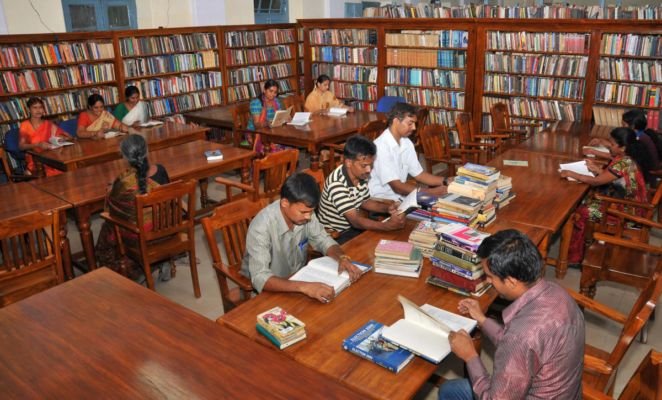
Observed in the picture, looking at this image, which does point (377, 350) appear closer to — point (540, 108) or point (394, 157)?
point (394, 157)

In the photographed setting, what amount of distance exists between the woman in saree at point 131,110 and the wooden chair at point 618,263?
4755 mm

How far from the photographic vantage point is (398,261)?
2559mm

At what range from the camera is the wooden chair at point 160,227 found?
3539 millimetres

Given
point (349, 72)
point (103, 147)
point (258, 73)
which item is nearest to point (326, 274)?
point (103, 147)

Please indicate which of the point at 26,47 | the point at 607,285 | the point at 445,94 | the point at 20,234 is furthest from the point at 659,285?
the point at 26,47

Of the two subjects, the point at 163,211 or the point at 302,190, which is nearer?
the point at 302,190

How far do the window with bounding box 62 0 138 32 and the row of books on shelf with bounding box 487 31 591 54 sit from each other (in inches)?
193

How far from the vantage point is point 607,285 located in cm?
408

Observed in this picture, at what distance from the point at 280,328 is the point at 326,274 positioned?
21.4 inches

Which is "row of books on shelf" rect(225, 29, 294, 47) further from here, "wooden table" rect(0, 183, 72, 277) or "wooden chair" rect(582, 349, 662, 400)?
"wooden chair" rect(582, 349, 662, 400)

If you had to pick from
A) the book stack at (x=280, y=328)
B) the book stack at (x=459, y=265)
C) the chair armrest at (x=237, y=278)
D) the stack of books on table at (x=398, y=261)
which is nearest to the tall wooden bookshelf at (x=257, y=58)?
the chair armrest at (x=237, y=278)

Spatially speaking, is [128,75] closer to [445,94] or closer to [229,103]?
[229,103]

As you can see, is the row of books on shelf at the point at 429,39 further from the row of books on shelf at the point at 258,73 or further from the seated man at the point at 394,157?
the seated man at the point at 394,157

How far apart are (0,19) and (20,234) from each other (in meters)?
4.48
